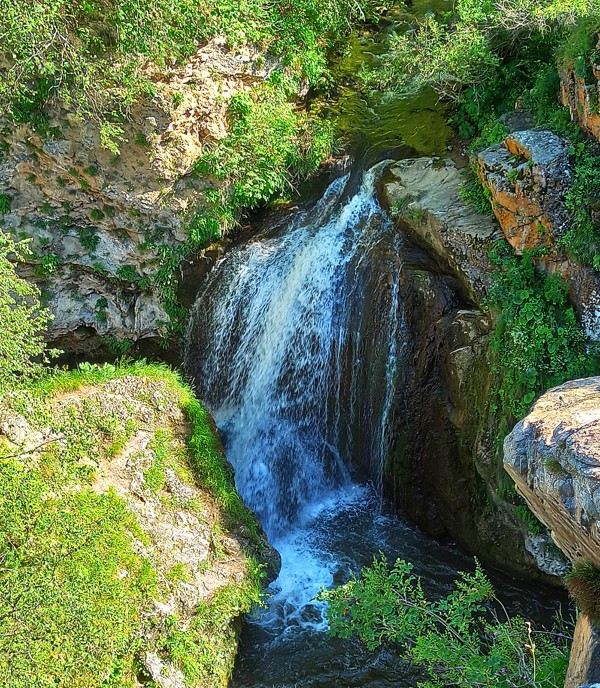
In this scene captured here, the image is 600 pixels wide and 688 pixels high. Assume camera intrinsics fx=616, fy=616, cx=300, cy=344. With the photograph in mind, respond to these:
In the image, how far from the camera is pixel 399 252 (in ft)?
27.6

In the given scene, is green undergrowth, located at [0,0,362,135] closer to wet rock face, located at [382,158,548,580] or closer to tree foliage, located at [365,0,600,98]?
tree foliage, located at [365,0,600,98]

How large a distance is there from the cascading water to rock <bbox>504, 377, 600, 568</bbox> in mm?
3678

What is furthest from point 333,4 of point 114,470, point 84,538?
point 84,538

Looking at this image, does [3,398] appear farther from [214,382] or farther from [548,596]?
[548,596]

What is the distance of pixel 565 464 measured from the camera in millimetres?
3893

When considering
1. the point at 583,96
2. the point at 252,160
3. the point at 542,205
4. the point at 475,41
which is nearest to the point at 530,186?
the point at 542,205

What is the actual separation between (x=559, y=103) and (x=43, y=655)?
27.2 ft

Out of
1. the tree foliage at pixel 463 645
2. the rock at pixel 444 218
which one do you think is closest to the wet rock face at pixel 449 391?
the rock at pixel 444 218

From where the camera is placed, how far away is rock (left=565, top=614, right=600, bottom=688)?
12.9ft

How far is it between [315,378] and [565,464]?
17.6 ft

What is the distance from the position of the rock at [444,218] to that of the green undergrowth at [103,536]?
3.80 m

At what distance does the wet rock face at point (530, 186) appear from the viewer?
700 centimetres

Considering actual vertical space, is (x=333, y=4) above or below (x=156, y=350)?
above

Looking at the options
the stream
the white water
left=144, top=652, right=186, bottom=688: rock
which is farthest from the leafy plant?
left=144, top=652, right=186, bottom=688: rock
